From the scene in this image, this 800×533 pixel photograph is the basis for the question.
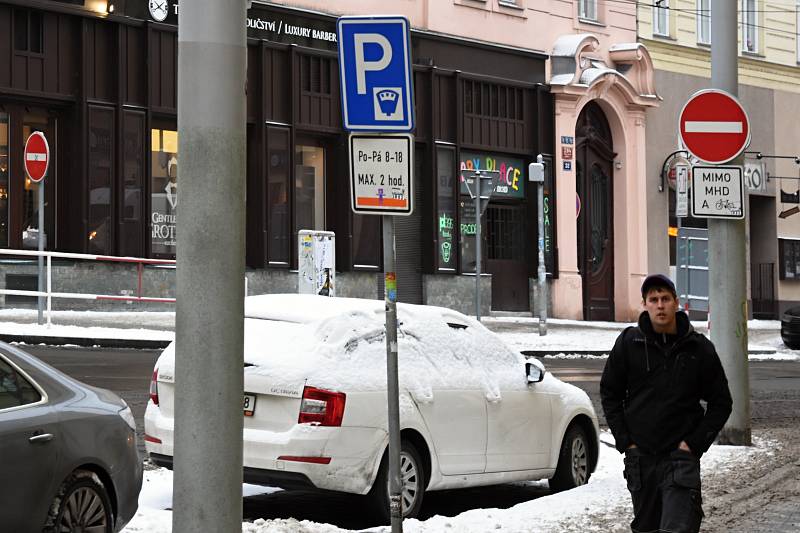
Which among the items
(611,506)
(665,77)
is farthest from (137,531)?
(665,77)

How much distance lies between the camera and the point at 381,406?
34.4ft

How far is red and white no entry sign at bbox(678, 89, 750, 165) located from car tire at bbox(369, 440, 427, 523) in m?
4.50

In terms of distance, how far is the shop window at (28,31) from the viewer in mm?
26156

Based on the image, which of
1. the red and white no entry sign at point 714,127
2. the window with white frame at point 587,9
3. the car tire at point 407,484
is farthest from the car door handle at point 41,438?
the window with white frame at point 587,9

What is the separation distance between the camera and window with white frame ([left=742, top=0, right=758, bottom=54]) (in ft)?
145

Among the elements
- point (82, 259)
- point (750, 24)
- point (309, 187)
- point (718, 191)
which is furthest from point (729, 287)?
point (750, 24)

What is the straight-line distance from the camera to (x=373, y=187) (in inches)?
331

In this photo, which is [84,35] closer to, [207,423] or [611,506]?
[611,506]

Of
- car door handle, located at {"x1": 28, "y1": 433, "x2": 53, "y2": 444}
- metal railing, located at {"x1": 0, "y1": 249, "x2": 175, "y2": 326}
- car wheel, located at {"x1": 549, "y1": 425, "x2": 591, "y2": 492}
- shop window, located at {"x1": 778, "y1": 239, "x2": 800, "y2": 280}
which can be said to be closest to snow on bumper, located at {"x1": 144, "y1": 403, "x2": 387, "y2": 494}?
car door handle, located at {"x1": 28, "y1": 433, "x2": 53, "y2": 444}

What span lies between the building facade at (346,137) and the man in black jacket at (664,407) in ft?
64.2

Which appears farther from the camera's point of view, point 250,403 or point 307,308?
point 307,308

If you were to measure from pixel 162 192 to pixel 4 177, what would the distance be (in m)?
3.17

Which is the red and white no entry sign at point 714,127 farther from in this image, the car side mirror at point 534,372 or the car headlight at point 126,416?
the car headlight at point 126,416

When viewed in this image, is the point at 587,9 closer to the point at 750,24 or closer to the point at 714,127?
the point at 750,24
